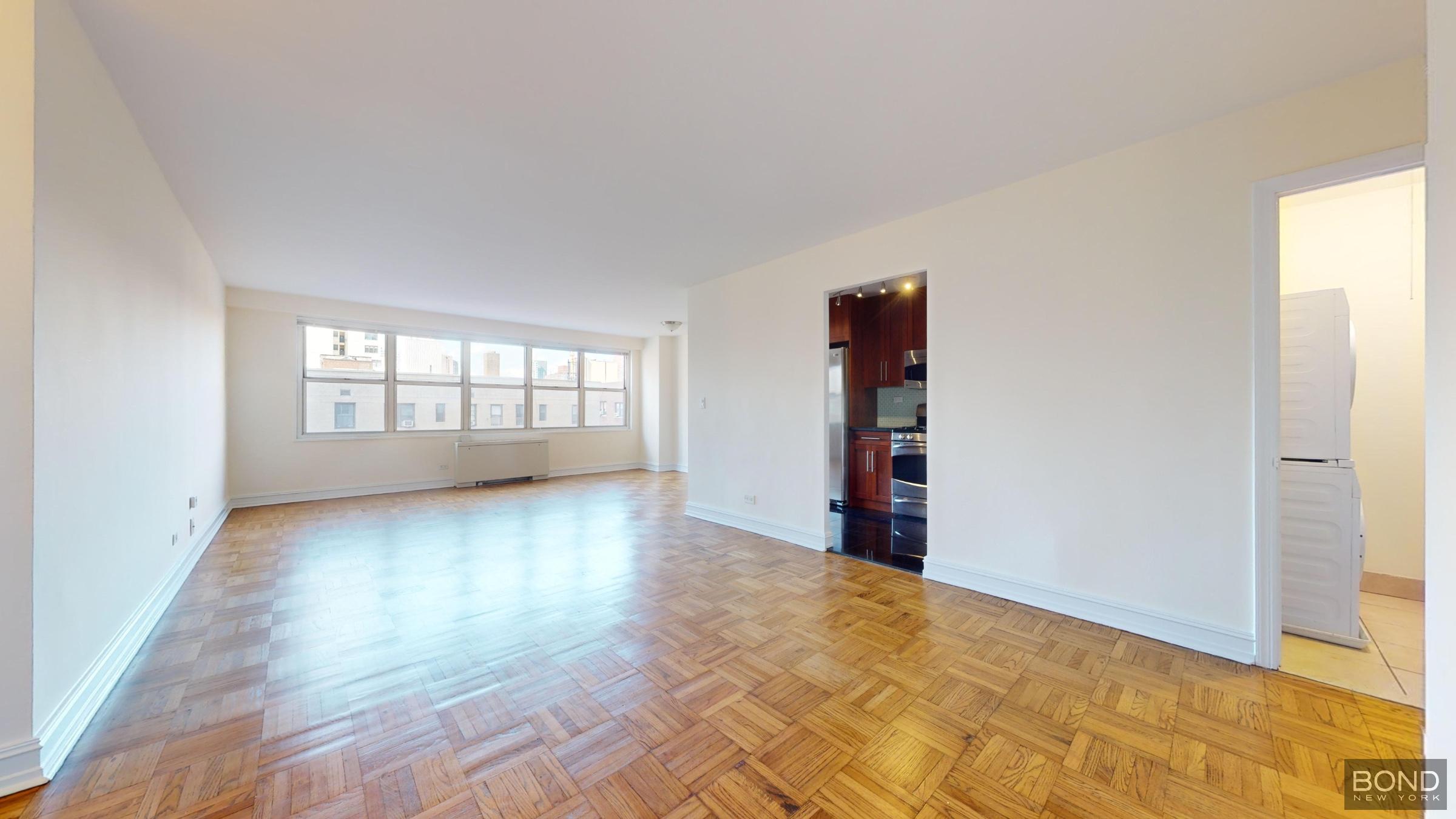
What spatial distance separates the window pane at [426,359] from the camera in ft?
21.4

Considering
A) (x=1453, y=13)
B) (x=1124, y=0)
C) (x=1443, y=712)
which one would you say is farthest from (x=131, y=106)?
(x=1443, y=712)

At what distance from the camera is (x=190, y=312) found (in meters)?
3.42

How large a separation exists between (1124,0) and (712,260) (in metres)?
3.08

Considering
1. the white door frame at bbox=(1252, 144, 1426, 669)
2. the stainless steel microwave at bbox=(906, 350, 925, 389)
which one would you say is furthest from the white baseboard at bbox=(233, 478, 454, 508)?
the white door frame at bbox=(1252, 144, 1426, 669)

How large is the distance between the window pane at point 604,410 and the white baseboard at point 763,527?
151 inches

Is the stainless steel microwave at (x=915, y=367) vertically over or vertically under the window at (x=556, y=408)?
over

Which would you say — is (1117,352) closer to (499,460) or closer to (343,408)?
(499,460)

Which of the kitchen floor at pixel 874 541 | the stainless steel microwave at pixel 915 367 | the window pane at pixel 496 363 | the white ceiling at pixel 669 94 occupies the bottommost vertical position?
the kitchen floor at pixel 874 541

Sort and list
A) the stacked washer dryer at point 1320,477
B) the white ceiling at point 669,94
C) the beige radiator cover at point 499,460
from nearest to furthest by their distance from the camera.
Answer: the white ceiling at point 669,94
the stacked washer dryer at point 1320,477
the beige radiator cover at point 499,460

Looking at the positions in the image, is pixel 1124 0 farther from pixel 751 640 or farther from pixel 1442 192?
pixel 751 640

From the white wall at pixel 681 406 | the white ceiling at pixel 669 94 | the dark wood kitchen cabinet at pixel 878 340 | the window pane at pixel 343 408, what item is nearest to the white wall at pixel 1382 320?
the white ceiling at pixel 669 94

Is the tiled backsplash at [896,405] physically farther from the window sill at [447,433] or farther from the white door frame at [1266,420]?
the window sill at [447,433]

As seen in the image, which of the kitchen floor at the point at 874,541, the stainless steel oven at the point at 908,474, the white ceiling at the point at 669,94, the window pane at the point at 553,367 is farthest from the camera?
the window pane at the point at 553,367
